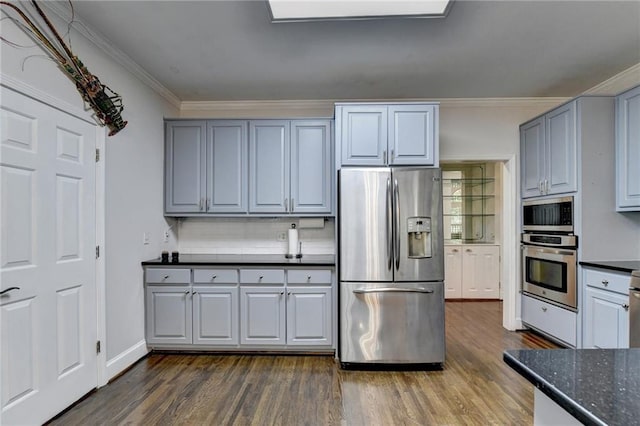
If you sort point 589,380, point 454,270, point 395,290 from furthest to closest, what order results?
point 454,270 < point 395,290 < point 589,380

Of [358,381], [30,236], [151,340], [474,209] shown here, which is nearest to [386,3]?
[30,236]

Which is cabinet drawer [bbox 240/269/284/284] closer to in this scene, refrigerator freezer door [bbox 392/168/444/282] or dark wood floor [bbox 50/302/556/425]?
dark wood floor [bbox 50/302/556/425]

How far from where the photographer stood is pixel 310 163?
3586 millimetres

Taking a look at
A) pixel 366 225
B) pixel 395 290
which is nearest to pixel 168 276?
pixel 366 225

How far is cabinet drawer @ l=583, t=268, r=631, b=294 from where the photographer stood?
259cm

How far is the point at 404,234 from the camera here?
2.94 m

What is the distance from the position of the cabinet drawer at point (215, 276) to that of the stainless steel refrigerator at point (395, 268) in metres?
1.15

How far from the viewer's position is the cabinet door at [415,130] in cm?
316

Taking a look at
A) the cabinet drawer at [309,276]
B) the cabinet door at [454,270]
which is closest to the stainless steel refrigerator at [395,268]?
the cabinet drawer at [309,276]

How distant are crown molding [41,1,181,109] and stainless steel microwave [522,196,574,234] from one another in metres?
4.18

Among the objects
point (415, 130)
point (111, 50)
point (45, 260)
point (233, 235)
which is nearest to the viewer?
point (45, 260)

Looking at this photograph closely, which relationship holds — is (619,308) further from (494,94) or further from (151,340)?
(151,340)

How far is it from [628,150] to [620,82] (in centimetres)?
82

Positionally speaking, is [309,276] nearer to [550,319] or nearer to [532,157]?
[550,319]
